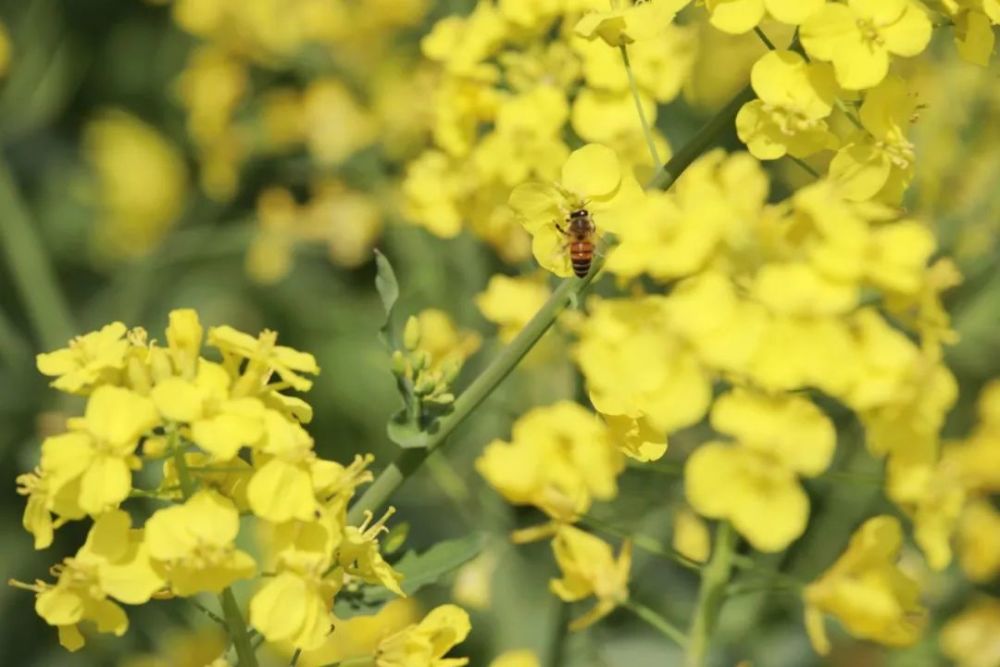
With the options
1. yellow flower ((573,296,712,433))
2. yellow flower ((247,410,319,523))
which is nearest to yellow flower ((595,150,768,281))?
yellow flower ((573,296,712,433))

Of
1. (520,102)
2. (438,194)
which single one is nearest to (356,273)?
(438,194)

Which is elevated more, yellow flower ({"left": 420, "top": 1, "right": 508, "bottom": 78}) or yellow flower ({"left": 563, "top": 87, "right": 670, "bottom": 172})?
yellow flower ({"left": 420, "top": 1, "right": 508, "bottom": 78})

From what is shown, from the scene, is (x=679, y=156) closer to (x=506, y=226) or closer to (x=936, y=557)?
(x=936, y=557)

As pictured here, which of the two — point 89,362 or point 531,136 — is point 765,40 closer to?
point 531,136

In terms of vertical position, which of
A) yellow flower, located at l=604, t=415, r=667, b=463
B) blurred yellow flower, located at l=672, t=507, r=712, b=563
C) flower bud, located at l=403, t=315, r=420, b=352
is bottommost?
blurred yellow flower, located at l=672, t=507, r=712, b=563

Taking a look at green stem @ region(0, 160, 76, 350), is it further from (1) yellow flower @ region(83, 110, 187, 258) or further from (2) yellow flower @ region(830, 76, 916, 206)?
(2) yellow flower @ region(830, 76, 916, 206)

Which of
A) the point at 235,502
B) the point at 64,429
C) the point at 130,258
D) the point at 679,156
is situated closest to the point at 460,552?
the point at 235,502

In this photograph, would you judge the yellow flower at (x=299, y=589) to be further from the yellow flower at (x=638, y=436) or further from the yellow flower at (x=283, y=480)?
the yellow flower at (x=638, y=436)
